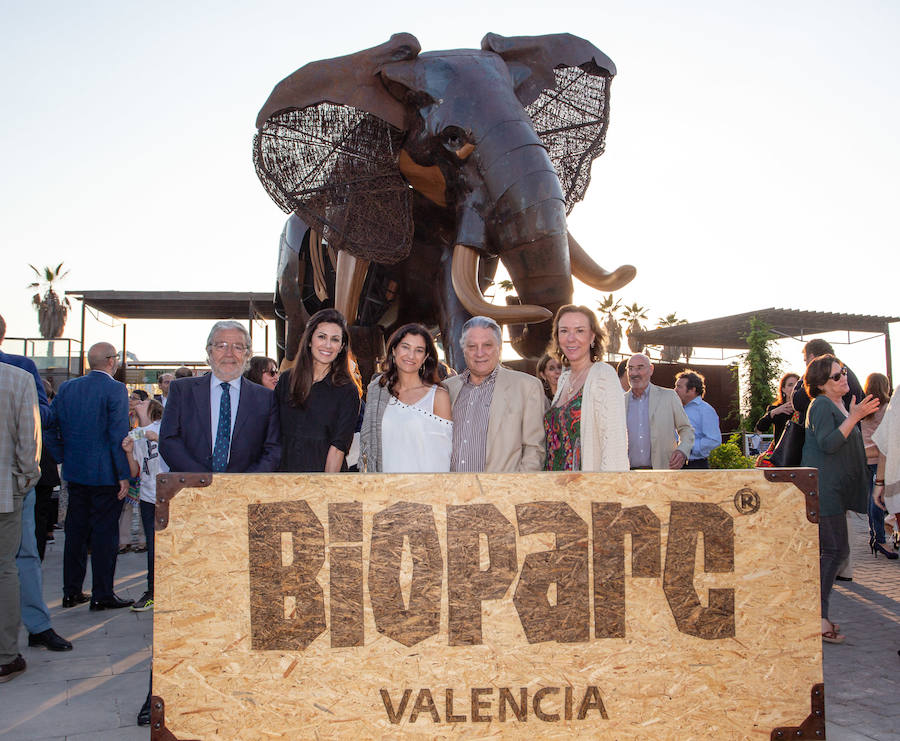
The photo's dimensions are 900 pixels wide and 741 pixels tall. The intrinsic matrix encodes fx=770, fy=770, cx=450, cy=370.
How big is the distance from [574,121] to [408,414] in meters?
3.99

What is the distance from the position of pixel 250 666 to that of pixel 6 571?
2.32 metres

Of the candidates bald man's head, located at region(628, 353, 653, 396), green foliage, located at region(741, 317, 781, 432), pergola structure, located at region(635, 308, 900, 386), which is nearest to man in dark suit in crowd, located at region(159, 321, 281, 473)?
bald man's head, located at region(628, 353, 653, 396)

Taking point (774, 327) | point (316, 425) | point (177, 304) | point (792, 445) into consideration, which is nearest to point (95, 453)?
point (316, 425)

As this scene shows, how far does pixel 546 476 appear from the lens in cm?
311

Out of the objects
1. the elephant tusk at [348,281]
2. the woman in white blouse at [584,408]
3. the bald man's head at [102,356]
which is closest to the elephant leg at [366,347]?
the elephant tusk at [348,281]

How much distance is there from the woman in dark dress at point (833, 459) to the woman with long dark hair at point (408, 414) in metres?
2.52

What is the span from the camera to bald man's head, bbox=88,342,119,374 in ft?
19.4

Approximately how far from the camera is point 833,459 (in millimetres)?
4980

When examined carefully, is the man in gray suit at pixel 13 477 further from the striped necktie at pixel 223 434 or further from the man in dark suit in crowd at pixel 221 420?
the striped necktie at pixel 223 434

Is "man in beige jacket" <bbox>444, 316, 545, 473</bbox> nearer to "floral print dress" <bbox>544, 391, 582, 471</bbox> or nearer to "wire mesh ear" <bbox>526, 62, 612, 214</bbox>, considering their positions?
"floral print dress" <bbox>544, 391, 582, 471</bbox>

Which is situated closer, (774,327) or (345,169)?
(345,169)

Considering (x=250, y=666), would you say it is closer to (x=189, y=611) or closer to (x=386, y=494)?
(x=189, y=611)

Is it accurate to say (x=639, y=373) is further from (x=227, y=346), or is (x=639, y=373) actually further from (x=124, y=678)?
(x=124, y=678)

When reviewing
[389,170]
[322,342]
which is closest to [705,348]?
[389,170]
